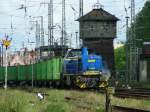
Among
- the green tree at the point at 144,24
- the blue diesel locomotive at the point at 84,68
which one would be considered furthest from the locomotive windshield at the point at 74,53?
the green tree at the point at 144,24

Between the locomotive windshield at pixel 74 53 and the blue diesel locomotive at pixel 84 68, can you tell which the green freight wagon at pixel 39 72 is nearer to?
the locomotive windshield at pixel 74 53

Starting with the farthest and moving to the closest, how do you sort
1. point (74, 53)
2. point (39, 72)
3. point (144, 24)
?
point (144, 24), point (39, 72), point (74, 53)

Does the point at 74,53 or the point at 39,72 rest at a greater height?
the point at 74,53

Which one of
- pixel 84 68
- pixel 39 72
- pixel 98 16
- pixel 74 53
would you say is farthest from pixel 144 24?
pixel 84 68

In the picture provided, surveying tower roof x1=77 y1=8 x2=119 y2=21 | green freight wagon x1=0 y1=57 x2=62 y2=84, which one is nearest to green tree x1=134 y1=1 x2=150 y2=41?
tower roof x1=77 y1=8 x2=119 y2=21

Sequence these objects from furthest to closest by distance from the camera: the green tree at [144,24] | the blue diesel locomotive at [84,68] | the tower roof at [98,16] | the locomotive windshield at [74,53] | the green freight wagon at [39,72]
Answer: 1. the tower roof at [98,16]
2. the green tree at [144,24]
3. the green freight wagon at [39,72]
4. the locomotive windshield at [74,53]
5. the blue diesel locomotive at [84,68]

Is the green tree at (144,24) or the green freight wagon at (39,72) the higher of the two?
the green tree at (144,24)

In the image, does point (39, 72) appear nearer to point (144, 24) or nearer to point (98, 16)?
point (144, 24)

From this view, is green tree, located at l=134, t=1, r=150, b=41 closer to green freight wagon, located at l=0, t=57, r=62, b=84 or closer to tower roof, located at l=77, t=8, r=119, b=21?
tower roof, located at l=77, t=8, r=119, b=21

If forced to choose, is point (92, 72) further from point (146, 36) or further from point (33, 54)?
point (146, 36)

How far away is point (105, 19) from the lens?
11869 centimetres


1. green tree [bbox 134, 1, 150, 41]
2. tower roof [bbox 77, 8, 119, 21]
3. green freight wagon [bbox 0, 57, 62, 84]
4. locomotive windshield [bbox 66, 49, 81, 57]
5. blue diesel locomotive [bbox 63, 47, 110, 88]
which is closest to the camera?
blue diesel locomotive [bbox 63, 47, 110, 88]

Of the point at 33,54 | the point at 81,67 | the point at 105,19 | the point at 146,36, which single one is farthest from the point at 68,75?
the point at 105,19

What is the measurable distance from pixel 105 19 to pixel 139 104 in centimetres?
9526
